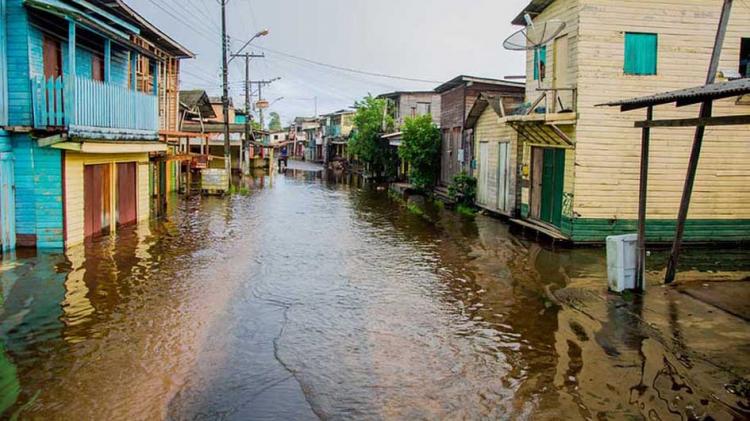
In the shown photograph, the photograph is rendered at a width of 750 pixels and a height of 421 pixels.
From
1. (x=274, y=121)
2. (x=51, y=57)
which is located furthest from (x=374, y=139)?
(x=274, y=121)

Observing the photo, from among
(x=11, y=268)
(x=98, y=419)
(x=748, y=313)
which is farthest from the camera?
(x=11, y=268)

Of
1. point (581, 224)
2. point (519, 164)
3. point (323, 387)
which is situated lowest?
point (323, 387)

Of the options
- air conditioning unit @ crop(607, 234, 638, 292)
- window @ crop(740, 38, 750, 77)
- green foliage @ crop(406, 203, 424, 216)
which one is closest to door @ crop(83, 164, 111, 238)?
green foliage @ crop(406, 203, 424, 216)

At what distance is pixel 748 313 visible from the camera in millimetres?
9148

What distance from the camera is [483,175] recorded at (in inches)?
930

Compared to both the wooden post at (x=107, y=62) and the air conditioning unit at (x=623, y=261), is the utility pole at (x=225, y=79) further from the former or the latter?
the air conditioning unit at (x=623, y=261)

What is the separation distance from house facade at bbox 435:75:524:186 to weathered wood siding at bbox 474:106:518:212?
4.56ft

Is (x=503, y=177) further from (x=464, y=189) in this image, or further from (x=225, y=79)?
(x=225, y=79)

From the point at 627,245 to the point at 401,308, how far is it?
382 cm

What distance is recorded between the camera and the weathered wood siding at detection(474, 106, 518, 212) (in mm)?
20500

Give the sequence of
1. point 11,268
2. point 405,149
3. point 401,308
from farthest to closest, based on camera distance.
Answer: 1. point 405,149
2. point 11,268
3. point 401,308

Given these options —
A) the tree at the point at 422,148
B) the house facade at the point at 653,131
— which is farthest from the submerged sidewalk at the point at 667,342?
the tree at the point at 422,148

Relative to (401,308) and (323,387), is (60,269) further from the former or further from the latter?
(323,387)

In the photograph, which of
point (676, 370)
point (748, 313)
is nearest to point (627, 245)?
point (748, 313)
